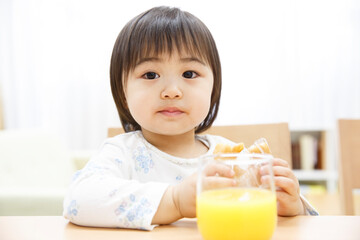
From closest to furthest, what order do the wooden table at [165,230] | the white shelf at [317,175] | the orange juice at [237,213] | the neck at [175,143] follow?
the orange juice at [237,213], the wooden table at [165,230], the neck at [175,143], the white shelf at [317,175]

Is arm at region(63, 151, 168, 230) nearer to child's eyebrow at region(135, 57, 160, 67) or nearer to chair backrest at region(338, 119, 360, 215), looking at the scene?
child's eyebrow at region(135, 57, 160, 67)

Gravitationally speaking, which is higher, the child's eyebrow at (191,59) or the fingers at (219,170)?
the child's eyebrow at (191,59)

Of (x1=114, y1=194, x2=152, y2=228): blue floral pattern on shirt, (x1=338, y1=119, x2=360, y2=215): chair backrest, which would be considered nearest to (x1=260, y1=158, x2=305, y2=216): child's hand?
(x1=114, y1=194, x2=152, y2=228): blue floral pattern on shirt

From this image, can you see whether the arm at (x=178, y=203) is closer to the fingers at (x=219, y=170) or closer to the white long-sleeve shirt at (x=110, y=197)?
the white long-sleeve shirt at (x=110, y=197)

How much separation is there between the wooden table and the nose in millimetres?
290

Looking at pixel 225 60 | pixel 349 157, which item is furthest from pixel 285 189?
pixel 225 60

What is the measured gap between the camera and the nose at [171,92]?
824mm

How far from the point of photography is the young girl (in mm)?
633

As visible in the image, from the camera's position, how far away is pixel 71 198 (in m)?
0.67

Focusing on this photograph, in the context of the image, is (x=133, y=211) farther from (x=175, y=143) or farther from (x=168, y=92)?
(x=175, y=143)

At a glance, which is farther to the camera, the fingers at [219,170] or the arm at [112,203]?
the arm at [112,203]

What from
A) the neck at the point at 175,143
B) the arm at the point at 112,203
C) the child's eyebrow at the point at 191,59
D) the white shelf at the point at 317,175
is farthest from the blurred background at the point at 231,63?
the arm at the point at 112,203

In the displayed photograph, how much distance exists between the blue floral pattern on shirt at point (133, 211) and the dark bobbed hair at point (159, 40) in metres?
0.36

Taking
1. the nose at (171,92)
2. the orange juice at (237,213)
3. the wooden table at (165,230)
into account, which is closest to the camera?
the orange juice at (237,213)
